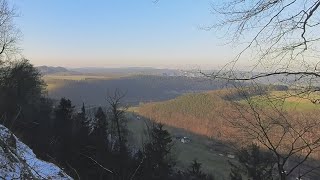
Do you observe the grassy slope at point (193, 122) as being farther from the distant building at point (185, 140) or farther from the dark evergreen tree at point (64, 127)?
the dark evergreen tree at point (64, 127)

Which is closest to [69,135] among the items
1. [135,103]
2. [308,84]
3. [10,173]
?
[10,173]

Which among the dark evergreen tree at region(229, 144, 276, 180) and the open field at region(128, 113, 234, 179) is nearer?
the dark evergreen tree at region(229, 144, 276, 180)

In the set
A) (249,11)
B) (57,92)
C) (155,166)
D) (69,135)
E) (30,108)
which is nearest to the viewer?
(249,11)

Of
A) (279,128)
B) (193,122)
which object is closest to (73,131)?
(279,128)

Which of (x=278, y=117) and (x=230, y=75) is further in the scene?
(x=278, y=117)

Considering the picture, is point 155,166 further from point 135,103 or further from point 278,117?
point 135,103

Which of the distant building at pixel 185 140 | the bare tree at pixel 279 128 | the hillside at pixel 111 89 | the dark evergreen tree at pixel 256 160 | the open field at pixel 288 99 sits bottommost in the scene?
the distant building at pixel 185 140

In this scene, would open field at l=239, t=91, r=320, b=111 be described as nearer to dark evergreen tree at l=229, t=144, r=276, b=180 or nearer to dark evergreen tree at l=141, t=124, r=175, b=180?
dark evergreen tree at l=229, t=144, r=276, b=180

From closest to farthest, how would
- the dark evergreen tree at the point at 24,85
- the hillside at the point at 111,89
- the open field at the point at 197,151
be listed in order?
1. the dark evergreen tree at the point at 24,85
2. the open field at the point at 197,151
3. the hillside at the point at 111,89

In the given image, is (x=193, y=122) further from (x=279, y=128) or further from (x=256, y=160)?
(x=279, y=128)

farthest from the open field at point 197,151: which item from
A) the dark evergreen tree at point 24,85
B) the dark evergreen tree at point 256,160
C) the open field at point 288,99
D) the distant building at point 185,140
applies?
the open field at point 288,99

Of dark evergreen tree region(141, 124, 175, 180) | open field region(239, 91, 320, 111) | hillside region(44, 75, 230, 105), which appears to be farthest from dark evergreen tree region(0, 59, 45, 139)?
hillside region(44, 75, 230, 105)
